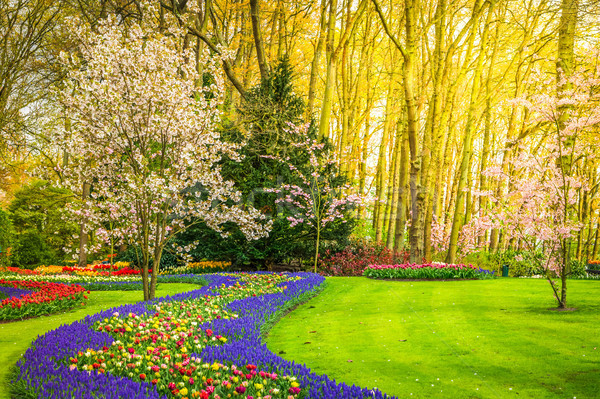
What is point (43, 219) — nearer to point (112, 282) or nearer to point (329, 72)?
point (112, 282)

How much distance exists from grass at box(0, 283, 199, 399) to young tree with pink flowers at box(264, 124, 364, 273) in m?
5.33

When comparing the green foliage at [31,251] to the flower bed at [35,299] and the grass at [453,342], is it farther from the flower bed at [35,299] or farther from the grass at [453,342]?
the grass at [453,342]

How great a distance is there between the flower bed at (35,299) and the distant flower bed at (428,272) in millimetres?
8813

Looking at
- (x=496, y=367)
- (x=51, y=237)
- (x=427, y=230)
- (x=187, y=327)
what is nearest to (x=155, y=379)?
(x=187, y=327)

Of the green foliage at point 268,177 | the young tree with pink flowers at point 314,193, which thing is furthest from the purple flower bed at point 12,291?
the young tree with pink flowers at point 314,193

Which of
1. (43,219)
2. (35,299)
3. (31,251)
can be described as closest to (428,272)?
(35,299)

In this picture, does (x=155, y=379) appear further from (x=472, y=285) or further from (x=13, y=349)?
(x=472, y=285)

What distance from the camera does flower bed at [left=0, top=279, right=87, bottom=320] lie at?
316 inches

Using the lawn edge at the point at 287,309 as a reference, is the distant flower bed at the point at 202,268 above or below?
below

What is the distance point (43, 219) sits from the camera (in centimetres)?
2270

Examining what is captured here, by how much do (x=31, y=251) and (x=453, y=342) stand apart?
2240 cm

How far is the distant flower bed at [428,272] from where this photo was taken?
12.7 m

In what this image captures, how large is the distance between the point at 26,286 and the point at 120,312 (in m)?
6.32

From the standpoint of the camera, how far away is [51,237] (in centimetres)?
2300
